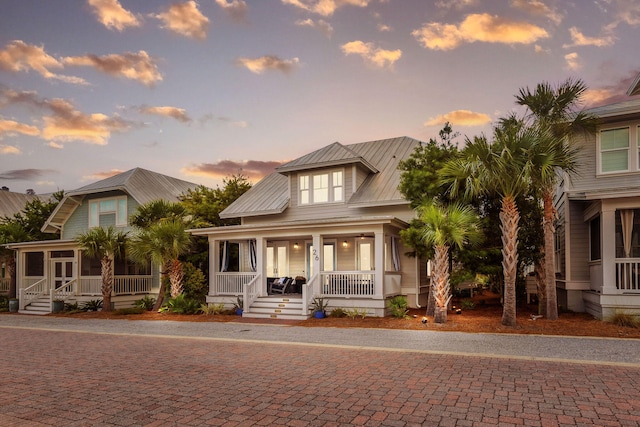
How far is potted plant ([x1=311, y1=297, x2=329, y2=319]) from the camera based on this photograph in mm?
16520

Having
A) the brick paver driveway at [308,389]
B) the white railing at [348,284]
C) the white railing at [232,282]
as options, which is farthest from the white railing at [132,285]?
the brick paver driveway at [308,389]

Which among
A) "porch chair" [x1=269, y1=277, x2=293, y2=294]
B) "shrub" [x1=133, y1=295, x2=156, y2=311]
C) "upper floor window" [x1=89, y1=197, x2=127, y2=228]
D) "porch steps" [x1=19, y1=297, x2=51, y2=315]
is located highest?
"upper floor window" [x1=89, y1=197, x2=127, y2=228]

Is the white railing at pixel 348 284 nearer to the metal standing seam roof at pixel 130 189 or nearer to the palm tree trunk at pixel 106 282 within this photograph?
the palm tree trunk at pixel 106 282

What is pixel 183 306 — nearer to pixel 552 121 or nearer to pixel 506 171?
pixel 506 171

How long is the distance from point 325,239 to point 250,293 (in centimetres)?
465

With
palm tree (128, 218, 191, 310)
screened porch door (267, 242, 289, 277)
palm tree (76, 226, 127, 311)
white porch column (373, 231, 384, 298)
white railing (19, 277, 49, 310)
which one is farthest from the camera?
white railing (19, 277, 49, 310)

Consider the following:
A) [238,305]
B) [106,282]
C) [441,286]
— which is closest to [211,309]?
[238,305]

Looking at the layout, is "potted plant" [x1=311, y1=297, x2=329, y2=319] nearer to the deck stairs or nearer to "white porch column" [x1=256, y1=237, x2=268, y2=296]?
"white porch column" [x1=256, y1=237, x2=268, y2=296]

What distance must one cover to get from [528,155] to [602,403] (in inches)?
336

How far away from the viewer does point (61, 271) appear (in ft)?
87.1

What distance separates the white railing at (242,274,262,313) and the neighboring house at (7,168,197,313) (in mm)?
8680

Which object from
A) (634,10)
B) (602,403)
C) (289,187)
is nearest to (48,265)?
(289,187)

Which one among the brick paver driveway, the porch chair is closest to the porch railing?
the porch chair

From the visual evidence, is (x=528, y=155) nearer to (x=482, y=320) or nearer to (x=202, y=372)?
(x=482, y=320)
